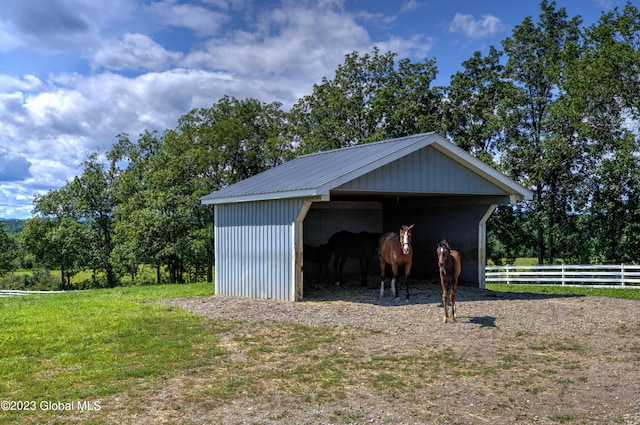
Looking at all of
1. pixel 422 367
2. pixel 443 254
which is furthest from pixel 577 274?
pixel 422 367

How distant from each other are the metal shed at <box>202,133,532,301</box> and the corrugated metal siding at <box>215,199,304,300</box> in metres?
0.03

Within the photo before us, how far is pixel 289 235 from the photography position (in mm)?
14125

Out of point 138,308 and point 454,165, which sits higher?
point 454,165

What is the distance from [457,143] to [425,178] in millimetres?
15299

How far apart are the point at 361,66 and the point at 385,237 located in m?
21.1

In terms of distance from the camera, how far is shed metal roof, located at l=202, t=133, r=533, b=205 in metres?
13.4

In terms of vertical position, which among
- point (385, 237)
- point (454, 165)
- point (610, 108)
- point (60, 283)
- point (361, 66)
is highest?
point (361, 66)

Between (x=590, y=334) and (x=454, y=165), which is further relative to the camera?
(x=454, y=165)

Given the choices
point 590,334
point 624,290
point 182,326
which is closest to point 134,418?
point 182,326

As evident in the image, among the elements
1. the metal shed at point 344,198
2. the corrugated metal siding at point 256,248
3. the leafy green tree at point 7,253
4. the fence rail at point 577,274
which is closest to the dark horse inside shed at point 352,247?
the metal shed at point 344,198

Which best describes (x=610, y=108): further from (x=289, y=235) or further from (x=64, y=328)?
(x=64, y=328)

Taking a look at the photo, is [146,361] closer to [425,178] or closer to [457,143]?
[425,178]

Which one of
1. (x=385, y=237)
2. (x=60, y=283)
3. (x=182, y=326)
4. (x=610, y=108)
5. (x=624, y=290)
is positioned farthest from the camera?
(x=60, y=283)

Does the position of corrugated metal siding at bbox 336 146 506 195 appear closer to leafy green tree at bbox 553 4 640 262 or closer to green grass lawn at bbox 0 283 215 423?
green grass lawn at bbox 0 283 215 423
